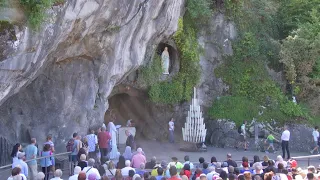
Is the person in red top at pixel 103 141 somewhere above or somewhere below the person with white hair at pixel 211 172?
above

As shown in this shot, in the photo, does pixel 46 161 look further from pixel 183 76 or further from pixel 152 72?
pixel 183 76

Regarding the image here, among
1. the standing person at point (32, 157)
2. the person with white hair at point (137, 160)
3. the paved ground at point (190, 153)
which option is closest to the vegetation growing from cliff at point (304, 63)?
the paved ground at point (190, 153)

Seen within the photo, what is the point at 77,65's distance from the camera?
1906cm

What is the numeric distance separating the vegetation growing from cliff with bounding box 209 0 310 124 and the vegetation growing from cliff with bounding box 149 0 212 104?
177 centimetres

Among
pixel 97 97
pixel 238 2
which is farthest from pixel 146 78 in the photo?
pixel 238 2

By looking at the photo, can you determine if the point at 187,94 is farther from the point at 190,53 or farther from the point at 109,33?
the point at 109,33

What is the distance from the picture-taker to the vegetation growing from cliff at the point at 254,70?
2480cm

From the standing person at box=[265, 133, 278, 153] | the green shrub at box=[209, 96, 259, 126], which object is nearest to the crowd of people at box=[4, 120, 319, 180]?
the standing person at box=[265, 133, 278, 153]

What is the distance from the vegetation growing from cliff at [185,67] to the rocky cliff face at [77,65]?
3.90 meters

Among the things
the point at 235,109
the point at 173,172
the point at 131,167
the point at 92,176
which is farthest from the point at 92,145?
the point at 235,109

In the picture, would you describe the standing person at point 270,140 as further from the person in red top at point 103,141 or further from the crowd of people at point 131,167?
the person in red top at point 103,141

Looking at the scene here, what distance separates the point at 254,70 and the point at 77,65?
36.4 ft

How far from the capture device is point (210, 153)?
22344 millimetres

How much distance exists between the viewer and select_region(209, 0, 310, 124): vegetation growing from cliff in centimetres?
2480
